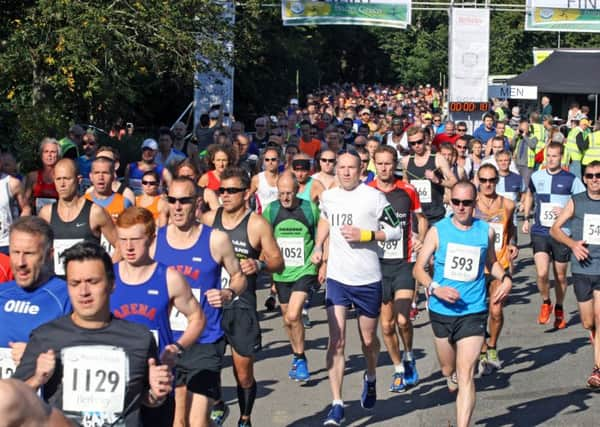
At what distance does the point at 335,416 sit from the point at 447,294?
1222 millimetres

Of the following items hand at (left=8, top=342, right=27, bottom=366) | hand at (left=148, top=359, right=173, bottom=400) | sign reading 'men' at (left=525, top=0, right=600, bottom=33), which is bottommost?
hand at (left=148, top=359, right=173, bottom=400)

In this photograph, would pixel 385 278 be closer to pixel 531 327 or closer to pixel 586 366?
pixel 586 366

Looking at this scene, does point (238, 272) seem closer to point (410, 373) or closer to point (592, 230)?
point (410, 373)

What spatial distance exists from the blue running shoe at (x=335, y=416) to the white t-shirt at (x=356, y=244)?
2.95 feet

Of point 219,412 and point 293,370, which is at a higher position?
point 219,412

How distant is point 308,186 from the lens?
12.0 m

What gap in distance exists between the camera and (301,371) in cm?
975

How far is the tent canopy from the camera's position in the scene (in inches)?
1188

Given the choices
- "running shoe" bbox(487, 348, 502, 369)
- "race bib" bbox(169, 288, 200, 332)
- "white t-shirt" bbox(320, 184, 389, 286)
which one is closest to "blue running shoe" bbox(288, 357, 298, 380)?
"white t-shirt" bbox(320, 184, 389, 286)

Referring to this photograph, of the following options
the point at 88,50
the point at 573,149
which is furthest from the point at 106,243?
the point at 573,149

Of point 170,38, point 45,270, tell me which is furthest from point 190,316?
point 170,38

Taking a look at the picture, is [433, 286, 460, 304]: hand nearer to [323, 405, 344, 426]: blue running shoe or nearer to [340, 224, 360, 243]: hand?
[340, 224, 360, 243]: hand

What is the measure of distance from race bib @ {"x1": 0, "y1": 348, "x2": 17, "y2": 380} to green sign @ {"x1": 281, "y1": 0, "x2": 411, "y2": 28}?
24.7m

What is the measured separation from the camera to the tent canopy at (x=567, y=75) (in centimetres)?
3017
